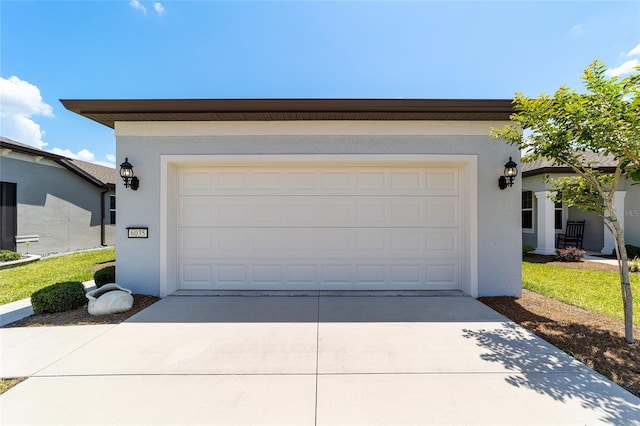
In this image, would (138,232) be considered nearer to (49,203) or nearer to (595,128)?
(595,128)

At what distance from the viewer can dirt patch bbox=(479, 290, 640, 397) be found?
2805 millimetres

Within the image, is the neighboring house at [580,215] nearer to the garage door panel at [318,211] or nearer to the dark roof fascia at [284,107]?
the garage door panel at [318,211]

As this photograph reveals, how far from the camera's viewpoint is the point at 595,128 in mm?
3100

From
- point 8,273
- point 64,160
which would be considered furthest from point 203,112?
point 64,160

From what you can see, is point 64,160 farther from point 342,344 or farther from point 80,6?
point 342,344

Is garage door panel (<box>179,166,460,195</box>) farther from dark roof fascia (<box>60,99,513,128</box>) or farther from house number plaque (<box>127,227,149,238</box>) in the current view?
dark roof fascia (<box>60,99,513,128</box>)

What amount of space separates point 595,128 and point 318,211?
13.4ft

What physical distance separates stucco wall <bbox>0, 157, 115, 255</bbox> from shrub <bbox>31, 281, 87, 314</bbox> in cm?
829

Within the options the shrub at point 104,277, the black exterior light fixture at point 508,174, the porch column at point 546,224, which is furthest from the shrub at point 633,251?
the shrub at point 104,277

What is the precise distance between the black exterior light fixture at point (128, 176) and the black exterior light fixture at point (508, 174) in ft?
22.6

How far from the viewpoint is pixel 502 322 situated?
400 cm

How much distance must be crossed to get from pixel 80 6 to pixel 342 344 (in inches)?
326

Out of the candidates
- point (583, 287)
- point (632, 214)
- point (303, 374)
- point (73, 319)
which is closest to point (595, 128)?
point (303, 374)

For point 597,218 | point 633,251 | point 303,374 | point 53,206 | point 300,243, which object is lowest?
point 303,374
